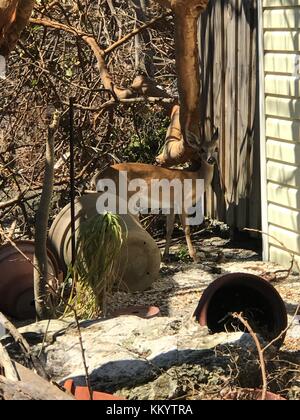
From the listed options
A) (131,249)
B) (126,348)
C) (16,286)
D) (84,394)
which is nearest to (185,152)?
(131,249)

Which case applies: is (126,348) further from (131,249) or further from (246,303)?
(131,249)

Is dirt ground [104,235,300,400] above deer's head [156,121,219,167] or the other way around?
the other way around

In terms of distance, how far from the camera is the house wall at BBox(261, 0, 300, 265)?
8242 millimetres

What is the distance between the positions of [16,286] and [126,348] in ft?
7.88

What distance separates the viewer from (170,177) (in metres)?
9.24

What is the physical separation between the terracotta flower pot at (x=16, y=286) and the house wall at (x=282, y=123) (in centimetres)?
229

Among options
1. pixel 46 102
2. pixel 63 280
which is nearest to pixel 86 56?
pixel 46 102

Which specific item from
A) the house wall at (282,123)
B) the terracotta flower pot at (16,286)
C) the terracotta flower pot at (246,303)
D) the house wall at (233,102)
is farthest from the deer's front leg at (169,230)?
the terracotta flower pot at (246,303)

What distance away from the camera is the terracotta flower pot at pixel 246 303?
5.95 metres

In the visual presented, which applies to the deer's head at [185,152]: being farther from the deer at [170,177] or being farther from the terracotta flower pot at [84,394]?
the terracotta flower pot at [84,394]

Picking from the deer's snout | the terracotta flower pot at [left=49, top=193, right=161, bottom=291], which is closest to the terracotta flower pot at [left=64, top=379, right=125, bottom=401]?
the terracotta flower pot at [left=49, top=193, right=161, bottom=291]

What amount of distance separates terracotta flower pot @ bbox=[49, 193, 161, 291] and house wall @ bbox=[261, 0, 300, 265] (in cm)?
115

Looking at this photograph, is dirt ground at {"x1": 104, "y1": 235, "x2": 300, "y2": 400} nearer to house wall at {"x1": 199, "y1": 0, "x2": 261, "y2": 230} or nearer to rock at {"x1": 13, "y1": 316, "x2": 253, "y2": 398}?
rock at {"x1": 13, "y1": 316, "x2": 253, "y2": 398}
